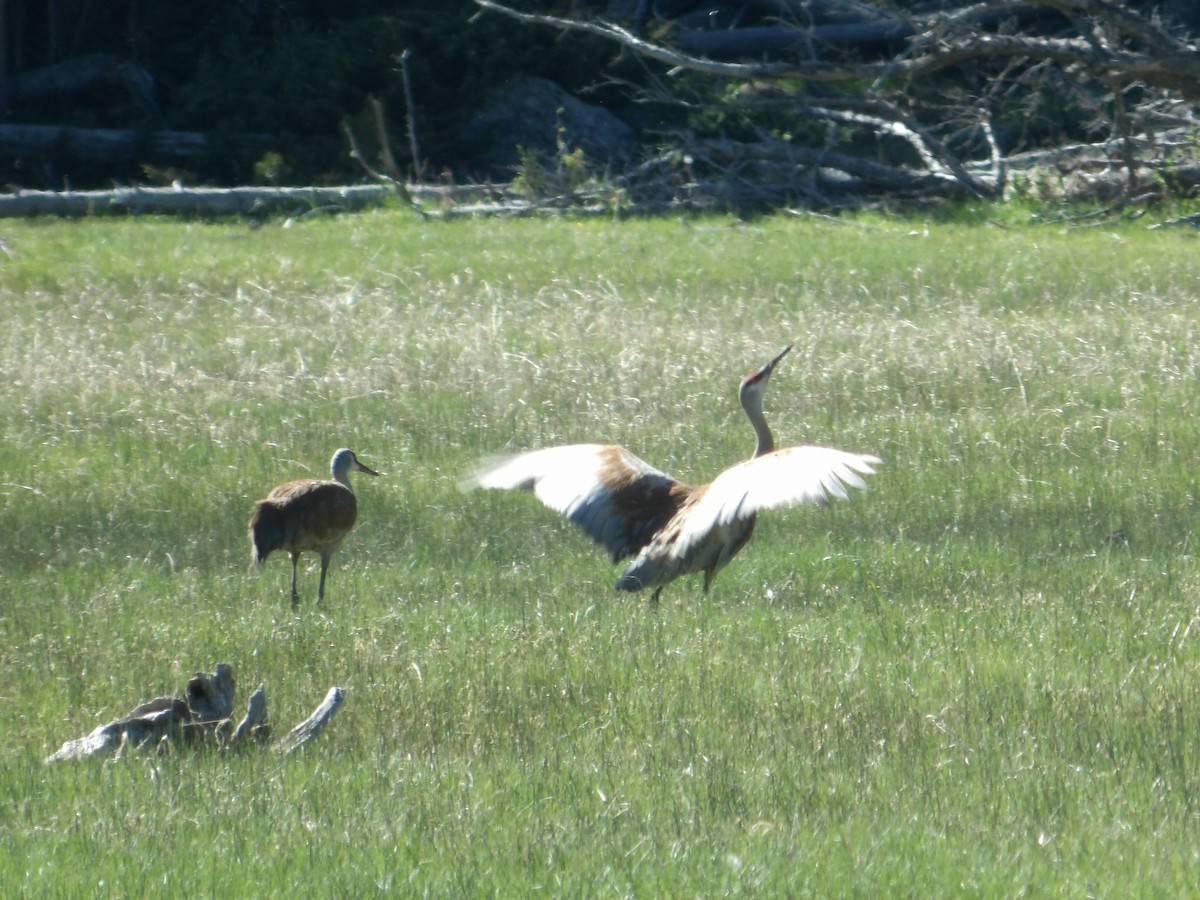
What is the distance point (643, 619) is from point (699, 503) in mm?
591

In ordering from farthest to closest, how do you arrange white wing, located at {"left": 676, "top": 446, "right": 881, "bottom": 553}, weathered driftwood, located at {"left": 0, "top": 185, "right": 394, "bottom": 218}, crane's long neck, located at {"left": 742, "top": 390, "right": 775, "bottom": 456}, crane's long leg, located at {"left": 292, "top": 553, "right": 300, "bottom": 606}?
weathered driftwood, located at {"left": 0, "top": 185, "right": 394, "bottom": 218}, crane's long neck, located at {"left": 742, "top": 390, "right": 775, "bottom": 456}, crane's long leg, located at {"left": 292, "top": 553, "right": 300, "bottom": 606}, white wing, located at {"left": 676, "top": 446, "right": 881, "bottom": 553}

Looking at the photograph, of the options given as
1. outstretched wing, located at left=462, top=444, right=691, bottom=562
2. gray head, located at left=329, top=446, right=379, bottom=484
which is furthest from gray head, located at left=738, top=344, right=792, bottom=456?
gray head, located at left=329, top=446, right=379, bottom=484

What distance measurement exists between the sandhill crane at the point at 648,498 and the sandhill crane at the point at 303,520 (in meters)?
0.71

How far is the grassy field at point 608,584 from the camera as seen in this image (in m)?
4.88

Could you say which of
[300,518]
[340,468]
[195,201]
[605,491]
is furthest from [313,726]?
[195,201]

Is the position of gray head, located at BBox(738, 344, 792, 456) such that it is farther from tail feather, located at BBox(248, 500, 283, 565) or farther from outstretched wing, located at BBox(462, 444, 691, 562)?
tail feather, located at BBox(248, 500, 283, 565)

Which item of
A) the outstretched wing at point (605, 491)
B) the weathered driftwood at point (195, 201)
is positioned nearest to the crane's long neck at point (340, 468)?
the outstretched wing at point (605, 491)

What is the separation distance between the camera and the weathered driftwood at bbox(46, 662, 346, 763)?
230 inches

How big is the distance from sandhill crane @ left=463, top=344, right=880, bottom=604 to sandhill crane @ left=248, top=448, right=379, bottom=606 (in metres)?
0.71

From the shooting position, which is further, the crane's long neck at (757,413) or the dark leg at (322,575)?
the crane's long neck at (757,413)

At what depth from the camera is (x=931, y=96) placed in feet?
89.9

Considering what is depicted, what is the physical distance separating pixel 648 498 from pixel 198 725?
300cm

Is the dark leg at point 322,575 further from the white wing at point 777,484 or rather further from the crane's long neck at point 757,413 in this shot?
the crane's long neck at point 757,413

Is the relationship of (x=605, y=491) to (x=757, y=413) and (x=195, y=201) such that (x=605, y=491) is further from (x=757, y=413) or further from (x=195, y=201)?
(x=195, y=201)
